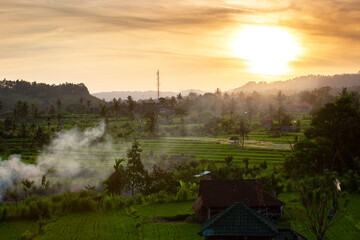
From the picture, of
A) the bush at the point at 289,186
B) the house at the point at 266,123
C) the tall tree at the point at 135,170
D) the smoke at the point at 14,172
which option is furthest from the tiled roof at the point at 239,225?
the house at the point at 266,123

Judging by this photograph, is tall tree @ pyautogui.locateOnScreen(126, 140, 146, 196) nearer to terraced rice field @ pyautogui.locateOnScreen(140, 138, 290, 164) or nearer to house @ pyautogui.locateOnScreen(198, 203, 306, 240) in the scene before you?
terraced rice field @ pyautogui.locateOnScreen(140, 138, 290, 164)

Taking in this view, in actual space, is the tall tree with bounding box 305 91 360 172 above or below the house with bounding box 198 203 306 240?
above

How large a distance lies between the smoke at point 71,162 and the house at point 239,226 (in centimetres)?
2800

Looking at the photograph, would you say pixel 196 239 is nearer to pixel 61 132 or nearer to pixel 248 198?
pixel 248 198

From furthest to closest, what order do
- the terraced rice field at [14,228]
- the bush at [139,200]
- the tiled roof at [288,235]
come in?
the bush at [139,200] < the terraced rice field at [14,228] < the tiled roof at [288,235]

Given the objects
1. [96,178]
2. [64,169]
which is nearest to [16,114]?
[64,169]

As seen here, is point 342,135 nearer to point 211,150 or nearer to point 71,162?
point 211,150

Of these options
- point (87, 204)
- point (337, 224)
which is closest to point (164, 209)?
point (87, 204)

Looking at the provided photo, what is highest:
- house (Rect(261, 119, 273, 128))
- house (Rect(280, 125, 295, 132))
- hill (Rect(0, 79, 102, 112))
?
hill (Rect(0, 79, 102, 112))

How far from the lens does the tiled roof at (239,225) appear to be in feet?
70.5

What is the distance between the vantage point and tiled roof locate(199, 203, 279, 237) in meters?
21.5

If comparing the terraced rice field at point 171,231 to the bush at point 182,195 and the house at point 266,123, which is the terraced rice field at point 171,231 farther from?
the house at point 266,123

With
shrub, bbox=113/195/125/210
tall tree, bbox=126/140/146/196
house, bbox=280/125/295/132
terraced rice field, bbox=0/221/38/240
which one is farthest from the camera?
house, bbox=280/125/295/132

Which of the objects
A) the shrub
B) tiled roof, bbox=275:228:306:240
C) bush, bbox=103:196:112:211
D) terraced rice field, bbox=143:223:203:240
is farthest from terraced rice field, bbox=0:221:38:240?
tiled roof, bbox=275:228:306:240
